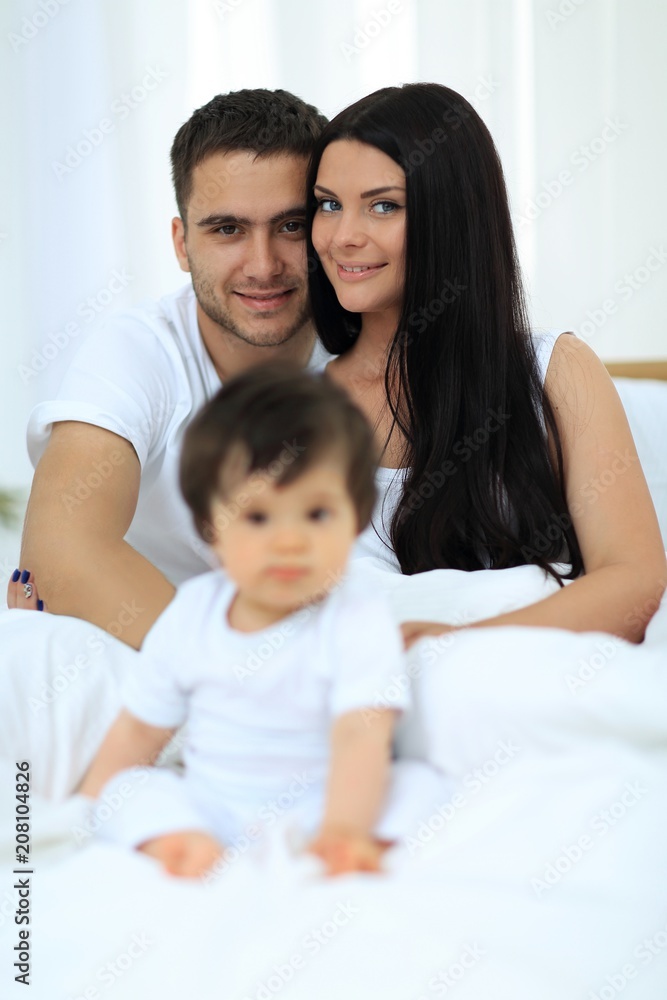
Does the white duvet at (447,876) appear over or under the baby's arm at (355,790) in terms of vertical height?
under

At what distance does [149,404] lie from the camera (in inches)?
50.6

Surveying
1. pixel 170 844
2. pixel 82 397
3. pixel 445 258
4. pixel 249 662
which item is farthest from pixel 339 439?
pixel 82 397

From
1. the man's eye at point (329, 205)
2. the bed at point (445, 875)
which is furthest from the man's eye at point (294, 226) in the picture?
the bed at point (445, 875)

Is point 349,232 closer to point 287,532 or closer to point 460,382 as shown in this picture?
point 460,382

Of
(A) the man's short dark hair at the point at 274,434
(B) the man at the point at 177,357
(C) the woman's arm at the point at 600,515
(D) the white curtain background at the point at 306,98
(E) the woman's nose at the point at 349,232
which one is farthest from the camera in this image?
(D) the white curtain background at the point at 306,98

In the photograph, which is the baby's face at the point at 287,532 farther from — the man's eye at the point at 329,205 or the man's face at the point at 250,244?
the man's face at the point at 250,244

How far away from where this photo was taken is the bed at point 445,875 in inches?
20.6

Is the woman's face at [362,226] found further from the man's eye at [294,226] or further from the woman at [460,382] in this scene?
the man's eye at [294,226]

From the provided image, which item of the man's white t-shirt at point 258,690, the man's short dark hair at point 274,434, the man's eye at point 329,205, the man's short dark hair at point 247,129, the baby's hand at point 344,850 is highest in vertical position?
the man's short dark hair at point 247,129

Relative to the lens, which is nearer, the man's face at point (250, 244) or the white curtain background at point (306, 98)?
the man's face at point (250, 244)

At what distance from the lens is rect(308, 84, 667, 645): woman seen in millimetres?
1039

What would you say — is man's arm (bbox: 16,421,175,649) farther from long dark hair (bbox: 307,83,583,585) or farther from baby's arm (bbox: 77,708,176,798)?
baby's arm (bbox: 77,708,176,798)

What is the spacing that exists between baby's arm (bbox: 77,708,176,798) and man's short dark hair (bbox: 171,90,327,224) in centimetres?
93

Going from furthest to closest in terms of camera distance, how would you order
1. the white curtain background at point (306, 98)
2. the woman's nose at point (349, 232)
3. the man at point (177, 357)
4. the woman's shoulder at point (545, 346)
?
1. the white curtain background at point (306, 98)
2. the woman's shoulder at point (545, 346)
3. the man at point (177, 357)
4. the woman's nose at point (349, 232)
